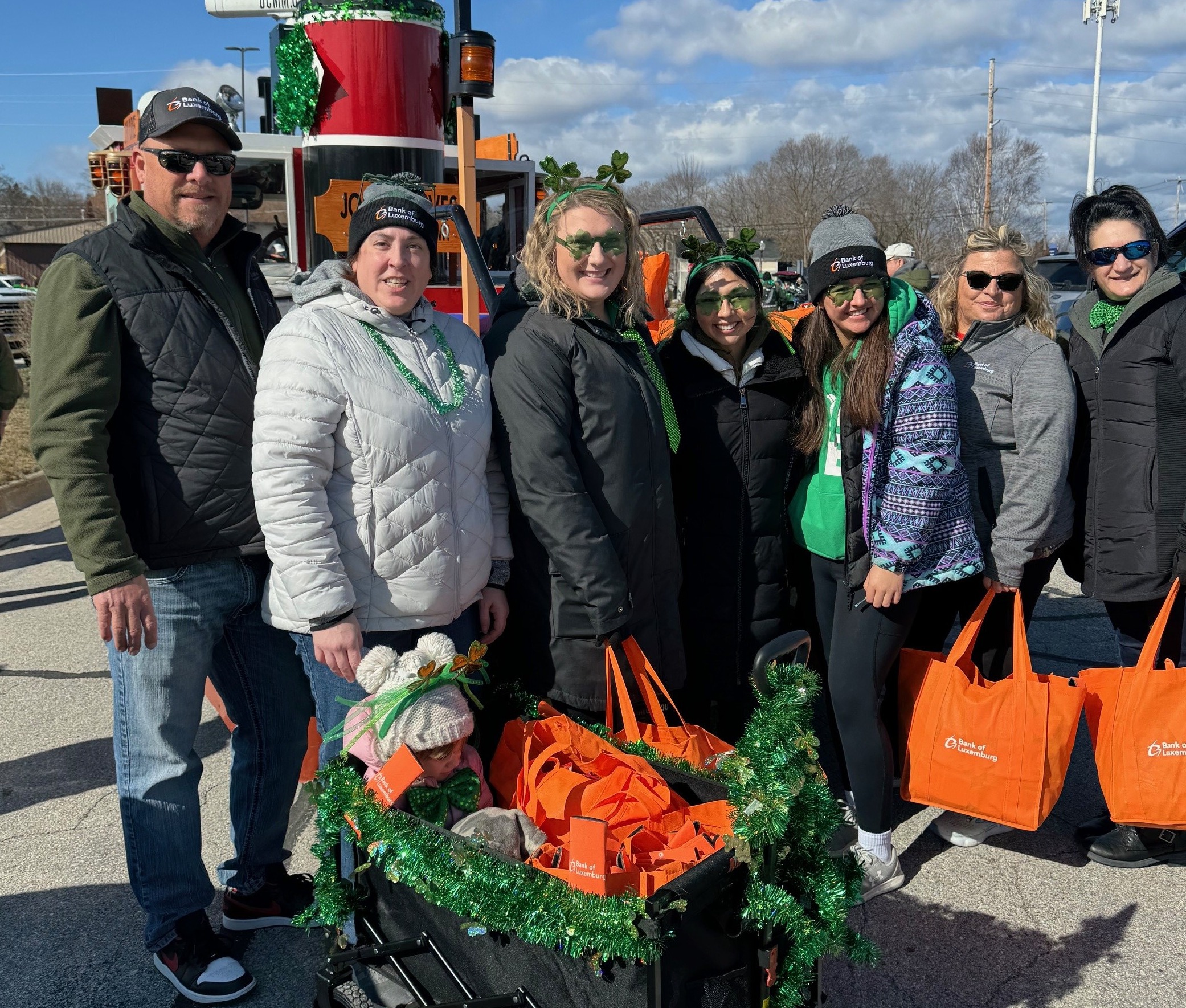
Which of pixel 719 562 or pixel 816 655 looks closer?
pixel 719 562

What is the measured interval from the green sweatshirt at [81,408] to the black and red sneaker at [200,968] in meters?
1.02

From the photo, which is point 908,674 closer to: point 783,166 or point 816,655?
point 816,655

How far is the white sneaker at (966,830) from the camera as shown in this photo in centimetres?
342

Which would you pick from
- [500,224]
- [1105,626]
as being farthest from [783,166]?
[1105,626]

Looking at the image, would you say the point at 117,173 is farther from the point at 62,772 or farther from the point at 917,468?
the point at 917,468

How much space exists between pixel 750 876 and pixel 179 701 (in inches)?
59.4

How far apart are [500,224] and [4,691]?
288 inches

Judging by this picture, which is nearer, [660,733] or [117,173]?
[660,733]

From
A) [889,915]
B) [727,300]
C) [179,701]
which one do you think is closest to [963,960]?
[889,915]

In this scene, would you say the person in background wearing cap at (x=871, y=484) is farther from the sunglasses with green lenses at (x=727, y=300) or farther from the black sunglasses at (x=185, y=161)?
the black sunglasses at (x=185, y=161)

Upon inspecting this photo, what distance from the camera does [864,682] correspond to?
9.99ft

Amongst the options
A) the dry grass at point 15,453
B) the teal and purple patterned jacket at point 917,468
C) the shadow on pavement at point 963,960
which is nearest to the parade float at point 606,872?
the teal and purple patterned jacket at point 917,468

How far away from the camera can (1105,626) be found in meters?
5.46

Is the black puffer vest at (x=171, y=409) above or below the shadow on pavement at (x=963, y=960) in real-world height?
above
